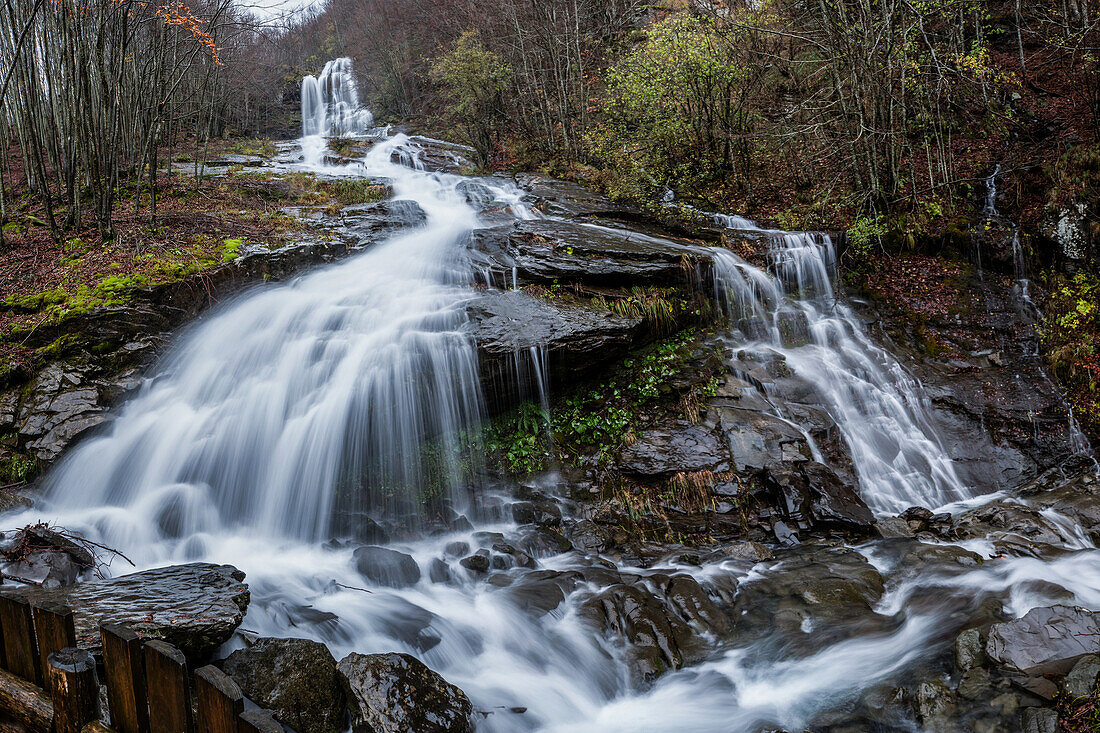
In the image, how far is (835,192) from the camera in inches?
469

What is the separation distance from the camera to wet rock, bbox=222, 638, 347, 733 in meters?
3.37

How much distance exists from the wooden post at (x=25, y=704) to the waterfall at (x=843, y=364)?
7.31 metres

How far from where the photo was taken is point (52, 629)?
85.3 inches

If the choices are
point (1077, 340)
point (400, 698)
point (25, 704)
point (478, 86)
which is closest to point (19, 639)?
point (25, 704)

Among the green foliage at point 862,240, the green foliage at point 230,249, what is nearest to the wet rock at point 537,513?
the green foliage at point 230,249

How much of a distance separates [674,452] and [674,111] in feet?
Answer: 31.5

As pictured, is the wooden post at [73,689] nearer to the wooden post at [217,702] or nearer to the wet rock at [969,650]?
the wooden post at [217,702]

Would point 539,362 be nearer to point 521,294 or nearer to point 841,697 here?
point 521,294

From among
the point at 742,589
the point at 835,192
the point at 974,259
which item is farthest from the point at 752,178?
the point at 742,589

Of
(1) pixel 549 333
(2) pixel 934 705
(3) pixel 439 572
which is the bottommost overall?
(3) pixel 439 572

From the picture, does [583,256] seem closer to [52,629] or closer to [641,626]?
[641,626]

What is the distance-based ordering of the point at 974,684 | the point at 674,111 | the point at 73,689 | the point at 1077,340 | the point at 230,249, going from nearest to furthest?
the point at 73,689, the point at 974,684, the point at 1077,340, the point at 230,249, the point at 674,111

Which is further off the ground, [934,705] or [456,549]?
[934,705]

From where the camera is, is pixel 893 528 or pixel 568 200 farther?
pixel 568 200
